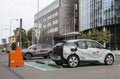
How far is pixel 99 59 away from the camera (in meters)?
21.2

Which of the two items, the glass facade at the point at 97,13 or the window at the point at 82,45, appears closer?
the window at the point at 82,45

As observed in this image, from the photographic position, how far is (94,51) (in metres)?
→ 21.1

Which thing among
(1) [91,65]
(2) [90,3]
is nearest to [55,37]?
(2) [90,3]

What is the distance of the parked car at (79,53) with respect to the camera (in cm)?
2036

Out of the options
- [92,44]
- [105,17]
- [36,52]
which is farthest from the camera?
[105,17]

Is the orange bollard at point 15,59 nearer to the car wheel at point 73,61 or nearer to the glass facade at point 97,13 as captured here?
the car wheel at point 73,61

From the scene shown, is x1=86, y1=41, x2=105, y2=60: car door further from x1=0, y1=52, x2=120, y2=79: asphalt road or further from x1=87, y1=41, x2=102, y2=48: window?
x1=0, y1=52, x2=120, y2=79: asphalt road

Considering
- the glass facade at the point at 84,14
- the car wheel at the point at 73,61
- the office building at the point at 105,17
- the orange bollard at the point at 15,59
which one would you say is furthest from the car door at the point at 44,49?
the glass facade at the point at 84,14

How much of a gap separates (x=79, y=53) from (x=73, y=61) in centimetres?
58

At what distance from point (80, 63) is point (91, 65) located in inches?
35.2

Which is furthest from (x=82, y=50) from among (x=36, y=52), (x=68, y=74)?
(x=36, y=52)

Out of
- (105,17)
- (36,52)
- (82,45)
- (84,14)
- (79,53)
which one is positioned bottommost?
(79,53)

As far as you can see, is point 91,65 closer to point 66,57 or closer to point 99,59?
point 99,59

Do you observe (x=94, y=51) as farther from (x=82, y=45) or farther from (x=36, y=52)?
(x=36, y=52)
